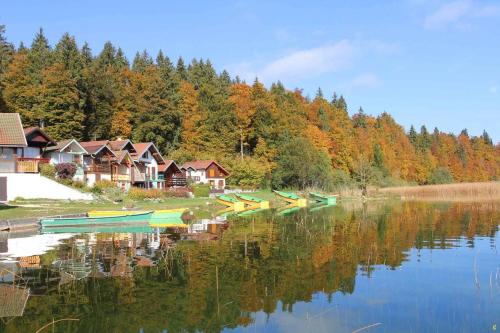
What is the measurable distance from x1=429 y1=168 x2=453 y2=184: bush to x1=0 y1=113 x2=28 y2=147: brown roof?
104708 mm

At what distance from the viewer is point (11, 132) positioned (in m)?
48.6

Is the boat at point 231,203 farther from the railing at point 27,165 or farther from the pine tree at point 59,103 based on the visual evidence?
the pine tree at point 59,103

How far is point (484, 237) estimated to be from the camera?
1126 inches

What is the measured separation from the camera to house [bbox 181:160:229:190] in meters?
80.4

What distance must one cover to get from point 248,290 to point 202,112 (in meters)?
79.6

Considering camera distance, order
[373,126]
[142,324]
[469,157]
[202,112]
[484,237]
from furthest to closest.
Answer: [469,157] < [373,126] < [202,112] < [484,237] < [142,324]

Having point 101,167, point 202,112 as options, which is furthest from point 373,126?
point 101,167

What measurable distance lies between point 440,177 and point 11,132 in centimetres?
10677

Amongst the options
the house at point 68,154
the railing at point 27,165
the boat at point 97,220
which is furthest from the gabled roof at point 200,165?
the boat at point 97,220

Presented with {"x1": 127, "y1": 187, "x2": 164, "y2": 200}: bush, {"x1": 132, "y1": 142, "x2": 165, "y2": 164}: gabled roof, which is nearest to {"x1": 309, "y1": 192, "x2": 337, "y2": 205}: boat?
{"x1": 132, "y1": 142, "x2": 165, "y2": 164}: gabled roof

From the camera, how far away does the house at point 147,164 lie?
65.3m

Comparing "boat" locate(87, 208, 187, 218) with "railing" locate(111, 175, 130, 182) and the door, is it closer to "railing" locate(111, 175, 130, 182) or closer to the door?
the door

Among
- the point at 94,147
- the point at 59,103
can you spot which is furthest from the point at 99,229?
the point at 59,103

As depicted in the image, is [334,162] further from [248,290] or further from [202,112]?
[248,290]
